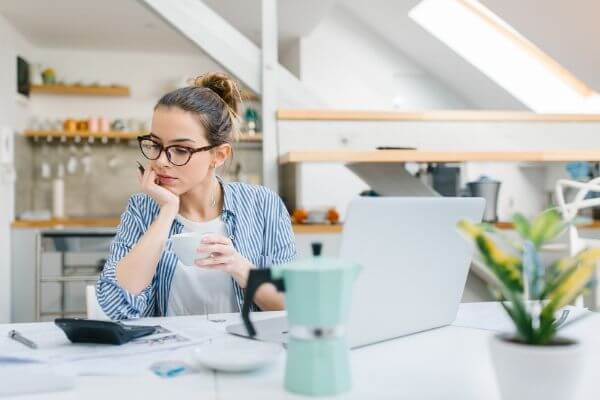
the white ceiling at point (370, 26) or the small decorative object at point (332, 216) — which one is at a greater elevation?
the white ceiling at point (370, 26)

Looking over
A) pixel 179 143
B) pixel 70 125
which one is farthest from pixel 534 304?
pixel 70 125

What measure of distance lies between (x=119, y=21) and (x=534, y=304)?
4329mm

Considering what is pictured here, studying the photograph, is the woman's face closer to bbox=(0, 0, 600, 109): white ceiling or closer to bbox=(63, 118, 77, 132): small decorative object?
bbox=(0, 0, 600, 109): white ceiling

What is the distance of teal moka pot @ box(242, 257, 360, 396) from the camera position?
705 mm

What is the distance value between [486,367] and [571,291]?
290 millimetres

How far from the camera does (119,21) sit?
4.42 meters

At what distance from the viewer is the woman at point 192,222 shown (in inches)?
53.6

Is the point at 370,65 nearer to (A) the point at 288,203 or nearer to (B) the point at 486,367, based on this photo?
(A) the point at 288,203

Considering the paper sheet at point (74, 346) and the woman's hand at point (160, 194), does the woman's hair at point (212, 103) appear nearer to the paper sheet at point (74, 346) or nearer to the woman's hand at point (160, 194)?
the woman's hand at point (160, 194)

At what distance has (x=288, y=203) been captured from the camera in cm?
330

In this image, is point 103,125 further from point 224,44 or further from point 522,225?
point 522,225

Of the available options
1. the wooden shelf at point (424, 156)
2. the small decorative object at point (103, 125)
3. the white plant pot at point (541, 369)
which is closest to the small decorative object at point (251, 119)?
the small decorative object at point (103, 125)

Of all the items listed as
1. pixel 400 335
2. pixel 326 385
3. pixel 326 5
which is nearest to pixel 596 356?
pixel 400 335

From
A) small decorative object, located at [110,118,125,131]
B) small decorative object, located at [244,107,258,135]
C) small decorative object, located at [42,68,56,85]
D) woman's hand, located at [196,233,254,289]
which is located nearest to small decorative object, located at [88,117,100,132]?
small decorative object, located at [110,118,125,131]
